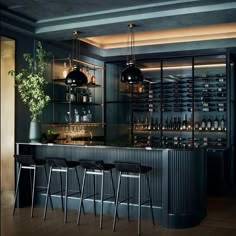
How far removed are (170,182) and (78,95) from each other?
3090mm

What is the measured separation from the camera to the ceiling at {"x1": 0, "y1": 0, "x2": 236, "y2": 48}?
15.5 feet

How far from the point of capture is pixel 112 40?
792cm

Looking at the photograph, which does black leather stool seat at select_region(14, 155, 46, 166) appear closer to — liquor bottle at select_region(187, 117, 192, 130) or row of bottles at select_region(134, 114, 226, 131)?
row of bottles at select_region(134, 114, 226, 131)

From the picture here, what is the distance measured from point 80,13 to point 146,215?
301cm

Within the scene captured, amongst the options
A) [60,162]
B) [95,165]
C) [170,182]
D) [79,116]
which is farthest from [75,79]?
[170,182]

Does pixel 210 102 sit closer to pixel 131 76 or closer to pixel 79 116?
pixel 79 116

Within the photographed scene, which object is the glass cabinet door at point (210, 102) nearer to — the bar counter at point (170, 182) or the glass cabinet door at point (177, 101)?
the glass cabinet door at point (177, 101)

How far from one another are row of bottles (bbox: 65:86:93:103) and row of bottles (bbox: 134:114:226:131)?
1344mm

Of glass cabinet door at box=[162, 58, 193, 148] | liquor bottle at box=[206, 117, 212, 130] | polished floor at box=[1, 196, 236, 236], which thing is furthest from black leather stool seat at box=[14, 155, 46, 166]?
liquor bottle at box=[206, 117, 212, 130]

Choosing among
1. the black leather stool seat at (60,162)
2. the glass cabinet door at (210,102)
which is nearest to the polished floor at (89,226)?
the black leather stool seat at (60,162)

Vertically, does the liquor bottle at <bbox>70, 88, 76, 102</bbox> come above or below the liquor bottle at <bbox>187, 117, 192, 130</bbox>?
above

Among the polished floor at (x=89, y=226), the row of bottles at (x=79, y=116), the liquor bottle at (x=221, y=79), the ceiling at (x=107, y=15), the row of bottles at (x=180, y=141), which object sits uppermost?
the ceiling at (x=107, y=15)

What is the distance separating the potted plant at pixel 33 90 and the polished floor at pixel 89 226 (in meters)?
1.26

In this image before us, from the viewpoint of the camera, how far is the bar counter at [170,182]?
15.1ft
